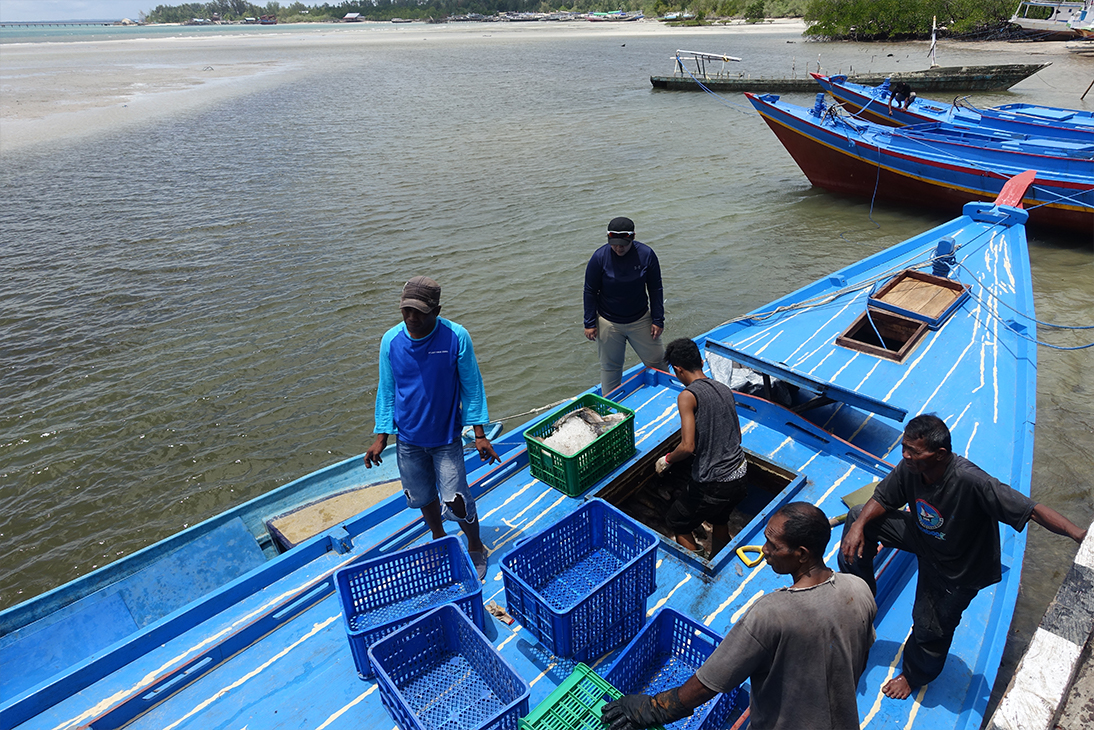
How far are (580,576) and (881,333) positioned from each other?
5.51 m

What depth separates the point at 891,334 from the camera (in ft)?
23.8

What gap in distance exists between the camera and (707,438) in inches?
152

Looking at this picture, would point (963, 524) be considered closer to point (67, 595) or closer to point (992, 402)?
point (992, 402)

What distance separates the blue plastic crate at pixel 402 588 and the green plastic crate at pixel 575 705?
80 cm

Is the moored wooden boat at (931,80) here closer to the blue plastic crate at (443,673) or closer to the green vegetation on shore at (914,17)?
the green vegetation on shore at (914,17)

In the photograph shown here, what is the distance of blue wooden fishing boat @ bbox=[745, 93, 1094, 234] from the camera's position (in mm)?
13023

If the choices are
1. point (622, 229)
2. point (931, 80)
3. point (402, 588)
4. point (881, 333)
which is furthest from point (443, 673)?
point (931, 80)

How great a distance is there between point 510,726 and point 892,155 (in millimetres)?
16745

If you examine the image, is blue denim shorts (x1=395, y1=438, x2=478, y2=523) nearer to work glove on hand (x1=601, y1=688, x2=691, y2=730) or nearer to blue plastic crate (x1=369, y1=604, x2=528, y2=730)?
blue plastic crate (x1=369, y1=604, x2=528, y2=730)

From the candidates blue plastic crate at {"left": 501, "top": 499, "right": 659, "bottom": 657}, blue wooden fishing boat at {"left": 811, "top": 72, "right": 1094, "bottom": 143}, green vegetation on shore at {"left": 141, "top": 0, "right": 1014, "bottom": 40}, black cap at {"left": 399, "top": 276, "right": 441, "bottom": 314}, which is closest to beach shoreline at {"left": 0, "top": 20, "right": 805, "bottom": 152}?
green vegetation on shore at {"left": 141, "top": 0, "right": 1014, "bottom": 40}

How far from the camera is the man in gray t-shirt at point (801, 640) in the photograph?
209 cm

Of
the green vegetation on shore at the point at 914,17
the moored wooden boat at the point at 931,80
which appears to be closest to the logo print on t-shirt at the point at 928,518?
the moored wooden boat at the point at 931,80

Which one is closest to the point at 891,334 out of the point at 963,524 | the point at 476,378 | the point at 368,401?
the point at 963,524

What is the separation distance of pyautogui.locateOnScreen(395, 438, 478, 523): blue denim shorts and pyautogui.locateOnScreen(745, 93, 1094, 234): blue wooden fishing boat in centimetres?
1397
